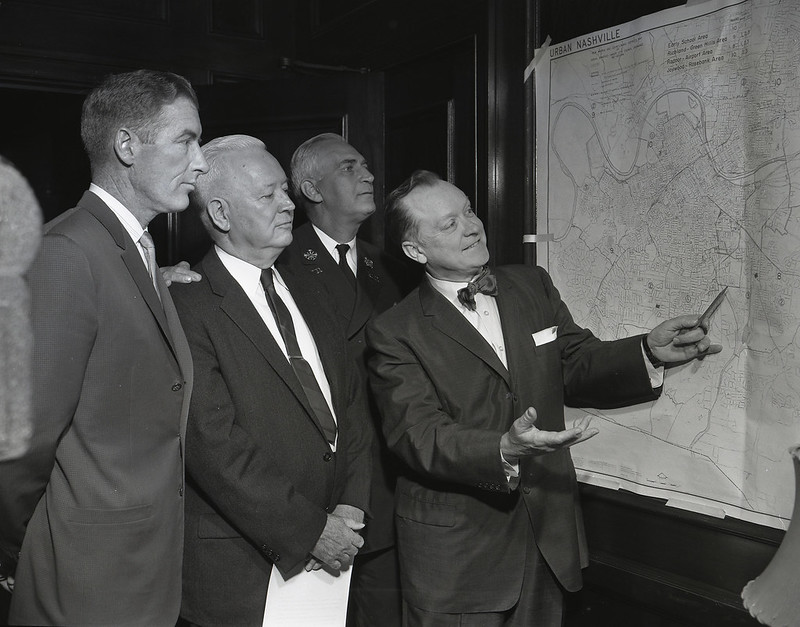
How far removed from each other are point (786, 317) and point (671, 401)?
44 cm

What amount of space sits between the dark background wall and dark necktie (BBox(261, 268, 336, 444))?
3.01 ft

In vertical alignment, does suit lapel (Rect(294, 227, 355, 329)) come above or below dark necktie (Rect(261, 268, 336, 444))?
above

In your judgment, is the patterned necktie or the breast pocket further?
the breast pocket

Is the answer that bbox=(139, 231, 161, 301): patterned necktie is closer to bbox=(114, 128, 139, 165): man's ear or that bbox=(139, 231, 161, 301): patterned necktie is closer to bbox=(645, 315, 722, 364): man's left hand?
bbox=(114, 128, 139, 165): man's ear

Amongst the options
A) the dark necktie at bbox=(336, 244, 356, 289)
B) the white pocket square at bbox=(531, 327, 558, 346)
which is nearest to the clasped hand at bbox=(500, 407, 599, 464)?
the white pocket square at bbox=(531, 327, 558, 346)

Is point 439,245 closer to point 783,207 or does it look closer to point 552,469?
point 552,469

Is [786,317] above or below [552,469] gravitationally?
above

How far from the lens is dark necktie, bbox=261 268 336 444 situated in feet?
8.00

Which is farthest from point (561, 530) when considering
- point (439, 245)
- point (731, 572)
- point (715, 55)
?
point (715, 55)

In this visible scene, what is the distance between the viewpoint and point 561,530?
2.46 meters

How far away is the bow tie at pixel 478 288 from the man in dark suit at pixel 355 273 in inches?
19.2

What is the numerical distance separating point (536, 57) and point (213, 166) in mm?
1168

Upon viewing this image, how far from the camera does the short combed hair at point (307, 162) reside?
3223 millimetres

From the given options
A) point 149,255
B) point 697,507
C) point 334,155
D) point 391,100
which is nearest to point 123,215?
point 149,255
